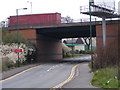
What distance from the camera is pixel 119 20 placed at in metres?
46.4

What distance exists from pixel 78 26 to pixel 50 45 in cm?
1332

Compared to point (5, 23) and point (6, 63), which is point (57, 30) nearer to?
point (5, 23)

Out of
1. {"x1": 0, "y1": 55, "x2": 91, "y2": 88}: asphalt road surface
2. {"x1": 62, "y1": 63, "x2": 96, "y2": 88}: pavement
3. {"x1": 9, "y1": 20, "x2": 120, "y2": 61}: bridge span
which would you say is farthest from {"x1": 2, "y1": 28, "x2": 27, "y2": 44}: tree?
{"x1": 62, "y1": 63, "x2": 96, "y2": 88}: pavement

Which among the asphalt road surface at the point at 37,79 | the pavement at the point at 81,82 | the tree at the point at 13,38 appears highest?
the tree at the point at 13,38

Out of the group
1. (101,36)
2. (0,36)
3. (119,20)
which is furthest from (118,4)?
(0,36)

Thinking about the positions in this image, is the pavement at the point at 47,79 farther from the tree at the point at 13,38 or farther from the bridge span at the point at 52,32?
the tree at the point at 13,38

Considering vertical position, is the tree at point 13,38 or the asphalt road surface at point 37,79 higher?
the tree at point 13,38

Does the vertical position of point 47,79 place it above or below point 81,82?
below

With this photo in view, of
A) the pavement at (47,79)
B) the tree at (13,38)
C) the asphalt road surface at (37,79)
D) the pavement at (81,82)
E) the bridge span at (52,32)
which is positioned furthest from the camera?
the tree at (13,38)

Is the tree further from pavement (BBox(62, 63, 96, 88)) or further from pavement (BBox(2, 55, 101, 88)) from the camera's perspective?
pavement (BBox(62, 63, 96, 88))

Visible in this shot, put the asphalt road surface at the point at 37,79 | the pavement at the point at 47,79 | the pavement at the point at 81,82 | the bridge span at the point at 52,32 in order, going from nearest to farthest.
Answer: the pavement at the point at 81,82 → the pavement at the point at 47,79 → the asphalt road surface at the point at 37,79 → the bridge span at the point at 52,32

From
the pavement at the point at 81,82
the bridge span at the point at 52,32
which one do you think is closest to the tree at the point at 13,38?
the bridge span at the point at 52,32

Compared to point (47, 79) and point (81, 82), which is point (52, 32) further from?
point (81, 82)

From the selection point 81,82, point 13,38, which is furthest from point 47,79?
point 13,38
